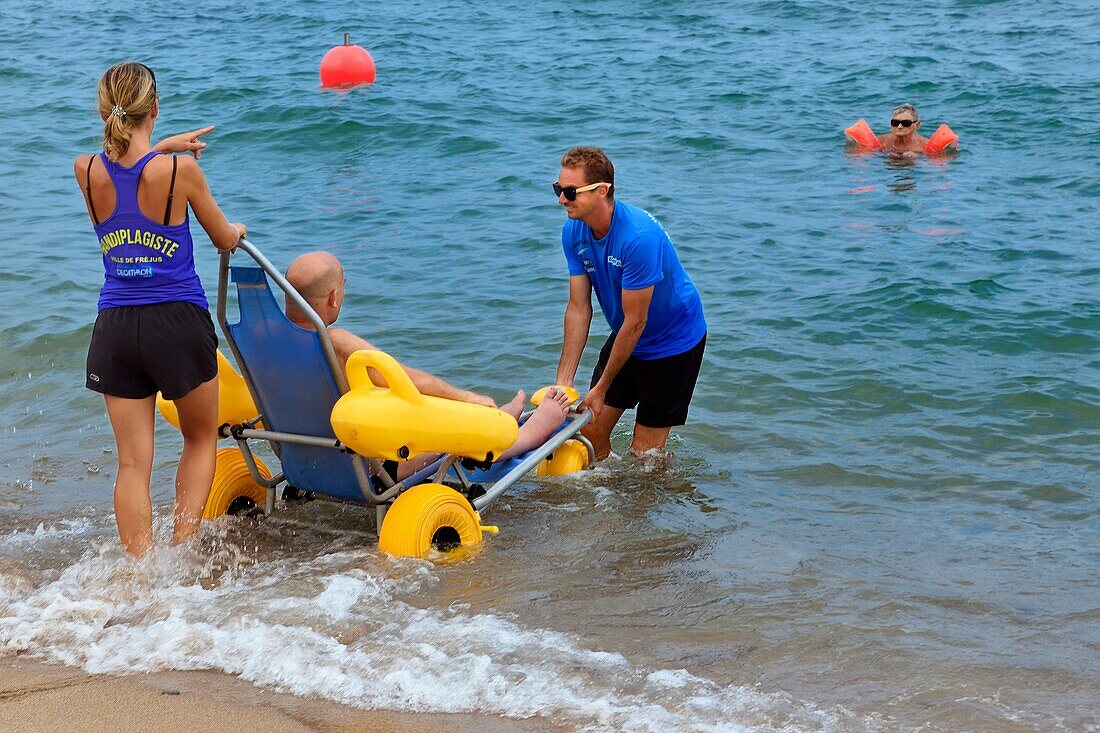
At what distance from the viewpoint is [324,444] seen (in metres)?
4.53

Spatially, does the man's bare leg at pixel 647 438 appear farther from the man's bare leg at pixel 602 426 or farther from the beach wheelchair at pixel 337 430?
the beach wheelchair at pixel 337 430

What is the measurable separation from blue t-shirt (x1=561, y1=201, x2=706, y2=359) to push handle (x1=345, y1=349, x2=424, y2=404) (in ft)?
4.56

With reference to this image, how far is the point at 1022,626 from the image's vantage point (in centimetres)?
438

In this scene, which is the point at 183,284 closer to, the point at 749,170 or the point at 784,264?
the point at 784,264

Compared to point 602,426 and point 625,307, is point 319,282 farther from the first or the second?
point 602,426

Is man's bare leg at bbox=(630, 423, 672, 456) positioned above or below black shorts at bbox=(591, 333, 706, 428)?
below

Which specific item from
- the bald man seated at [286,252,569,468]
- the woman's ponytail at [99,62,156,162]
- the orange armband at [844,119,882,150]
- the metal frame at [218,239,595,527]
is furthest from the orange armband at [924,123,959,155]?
the woman's ponytail at [99,62,156,162]

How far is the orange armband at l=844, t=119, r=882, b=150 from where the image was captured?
44.5 ft

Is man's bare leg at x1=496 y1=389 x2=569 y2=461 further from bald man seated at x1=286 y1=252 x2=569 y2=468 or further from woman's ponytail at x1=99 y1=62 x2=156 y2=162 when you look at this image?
woman's ponytail at x1=99 y1=62 x2=156 y2=162

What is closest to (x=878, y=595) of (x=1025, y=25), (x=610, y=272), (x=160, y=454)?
(x=610, y=272)

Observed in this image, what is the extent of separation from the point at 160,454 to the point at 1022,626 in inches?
173

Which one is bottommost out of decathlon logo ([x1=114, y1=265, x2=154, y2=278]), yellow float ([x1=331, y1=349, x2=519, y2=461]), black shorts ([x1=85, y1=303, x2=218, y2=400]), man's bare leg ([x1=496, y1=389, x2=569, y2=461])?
man's bare leg ([x1=496, y1=389, x2=569, y2=461])

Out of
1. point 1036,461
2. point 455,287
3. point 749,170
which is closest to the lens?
point 1036,461

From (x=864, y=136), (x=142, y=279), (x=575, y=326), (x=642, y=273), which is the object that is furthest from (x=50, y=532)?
(x=864, y=136)
